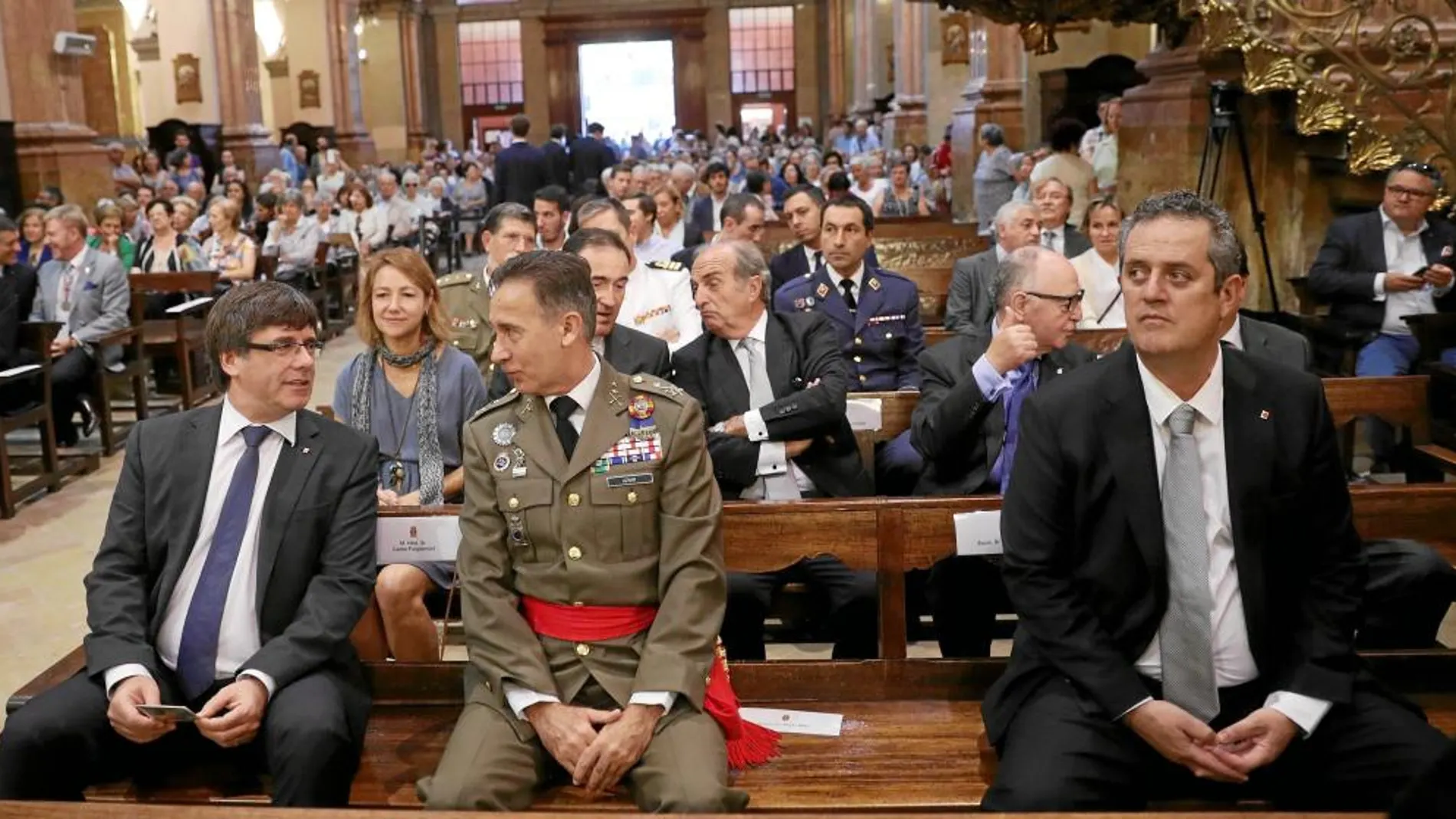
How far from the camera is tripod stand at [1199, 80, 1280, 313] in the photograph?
734cm

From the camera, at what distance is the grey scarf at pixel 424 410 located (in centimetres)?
415

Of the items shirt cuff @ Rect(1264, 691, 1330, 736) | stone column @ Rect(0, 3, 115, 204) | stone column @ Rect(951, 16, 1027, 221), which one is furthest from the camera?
stone column @ Rect(951, 16, 1027, 221)

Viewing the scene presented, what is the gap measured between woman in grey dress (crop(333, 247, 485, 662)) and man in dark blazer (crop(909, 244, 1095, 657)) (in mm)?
1379

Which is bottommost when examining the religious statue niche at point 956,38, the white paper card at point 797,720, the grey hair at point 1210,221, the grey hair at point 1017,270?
the white paper card at point 797,720

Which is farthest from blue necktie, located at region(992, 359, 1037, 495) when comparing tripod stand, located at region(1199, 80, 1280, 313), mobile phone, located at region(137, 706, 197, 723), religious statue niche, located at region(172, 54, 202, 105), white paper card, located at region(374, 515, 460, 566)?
religious statue niche, located at region(172, 54, 202, 105)

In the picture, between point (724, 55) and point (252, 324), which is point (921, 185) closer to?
point (252, 324)

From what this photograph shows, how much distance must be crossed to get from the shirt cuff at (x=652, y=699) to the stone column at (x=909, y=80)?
16.8 metres

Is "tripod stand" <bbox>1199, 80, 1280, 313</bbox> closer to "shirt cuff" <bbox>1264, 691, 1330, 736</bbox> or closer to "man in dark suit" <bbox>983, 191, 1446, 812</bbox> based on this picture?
"man in dark suit" <bbox>983, 191, 1446, 812</bbox>

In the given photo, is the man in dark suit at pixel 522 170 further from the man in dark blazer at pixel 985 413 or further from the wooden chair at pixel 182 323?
the man in dark blazer at pixel 985 413

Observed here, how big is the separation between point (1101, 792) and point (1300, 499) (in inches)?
26.2

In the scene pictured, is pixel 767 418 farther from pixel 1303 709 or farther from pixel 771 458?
pixel 1303 709

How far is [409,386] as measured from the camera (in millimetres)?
4242

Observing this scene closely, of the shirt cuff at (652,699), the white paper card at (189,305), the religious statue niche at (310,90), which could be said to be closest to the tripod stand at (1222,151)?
the shirt cuff at (652,699)

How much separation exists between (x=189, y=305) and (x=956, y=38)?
34.7 ft
